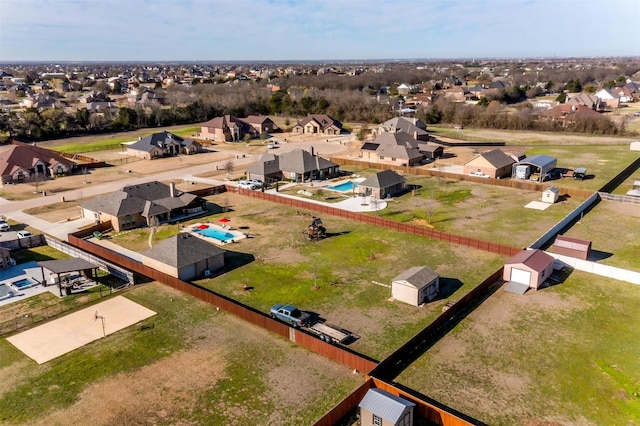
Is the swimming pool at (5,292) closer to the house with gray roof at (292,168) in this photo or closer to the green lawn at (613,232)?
the house with gray roof at (292,168)

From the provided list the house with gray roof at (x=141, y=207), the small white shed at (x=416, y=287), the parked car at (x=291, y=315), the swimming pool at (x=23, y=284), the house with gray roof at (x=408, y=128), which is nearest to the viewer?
the parked car at (x=291, y=315)

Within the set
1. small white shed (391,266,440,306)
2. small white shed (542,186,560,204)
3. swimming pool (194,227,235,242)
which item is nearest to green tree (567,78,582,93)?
small white shed (542,186,560,204)

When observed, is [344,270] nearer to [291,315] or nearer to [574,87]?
[291,315]

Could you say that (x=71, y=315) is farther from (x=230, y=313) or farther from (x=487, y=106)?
(x=487, y=106)

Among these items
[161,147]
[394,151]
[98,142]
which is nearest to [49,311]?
[394,151]

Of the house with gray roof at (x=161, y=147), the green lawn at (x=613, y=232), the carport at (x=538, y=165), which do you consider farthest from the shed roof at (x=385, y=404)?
the house with gray roof at (x=161, y=147)
